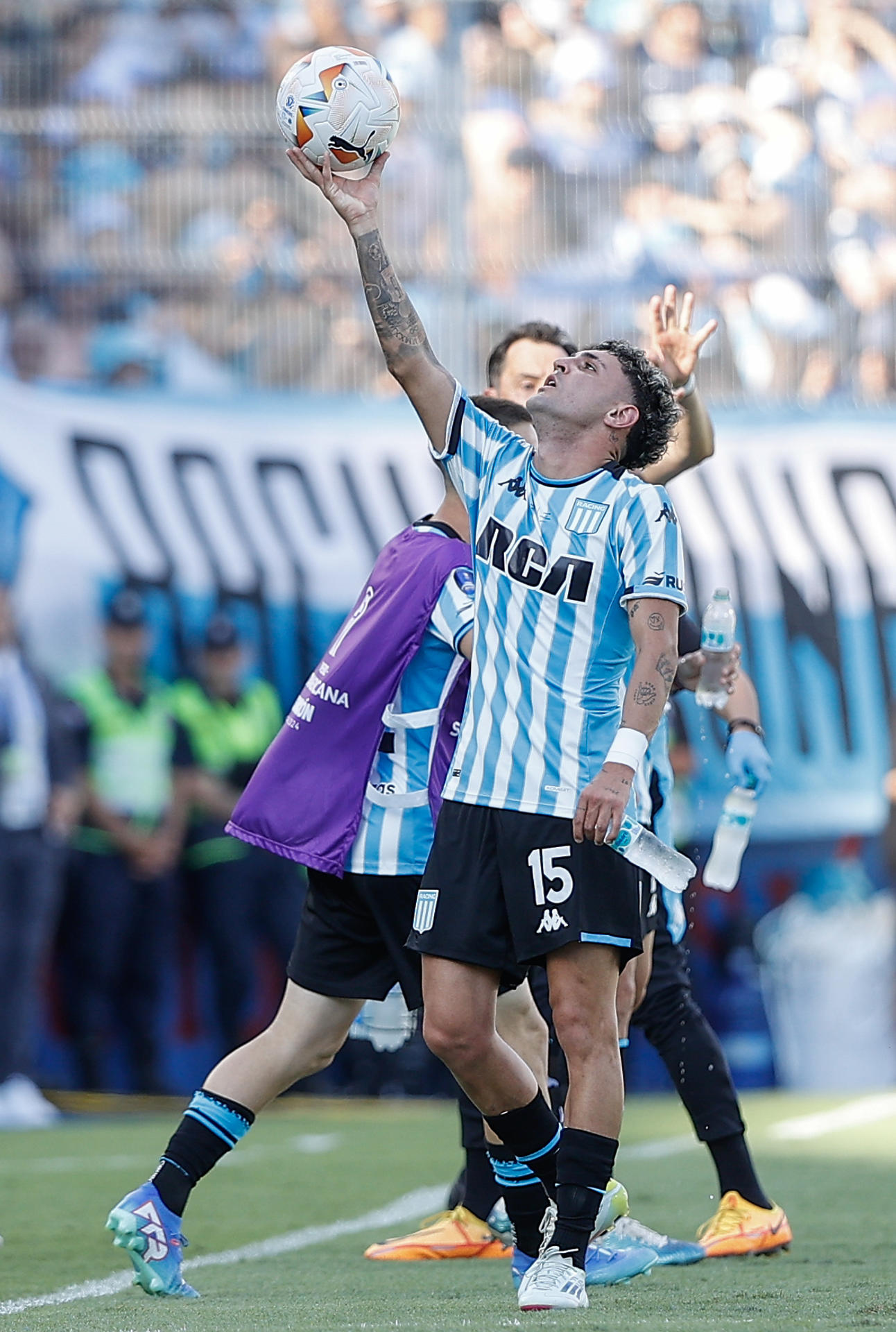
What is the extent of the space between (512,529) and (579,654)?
31cm

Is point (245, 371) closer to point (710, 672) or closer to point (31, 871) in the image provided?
point (31, 871)

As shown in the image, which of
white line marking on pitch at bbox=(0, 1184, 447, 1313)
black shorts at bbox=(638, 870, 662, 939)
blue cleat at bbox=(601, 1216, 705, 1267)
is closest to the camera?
white line marking on pitch at bbox=(0, 1184, 447, 1313)

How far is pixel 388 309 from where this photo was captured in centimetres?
432

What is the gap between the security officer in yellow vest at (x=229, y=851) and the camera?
10938mm

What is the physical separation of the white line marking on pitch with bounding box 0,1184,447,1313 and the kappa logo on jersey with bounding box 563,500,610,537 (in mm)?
2016

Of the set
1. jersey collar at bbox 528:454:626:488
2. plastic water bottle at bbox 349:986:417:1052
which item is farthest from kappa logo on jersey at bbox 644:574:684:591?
plastic water bottle at bbox 349:986:417:1052

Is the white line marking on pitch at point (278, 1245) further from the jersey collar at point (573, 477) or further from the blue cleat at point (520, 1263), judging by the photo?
the jersey collar at point (573, 477)

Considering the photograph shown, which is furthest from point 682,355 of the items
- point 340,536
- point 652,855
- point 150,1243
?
point 340,536

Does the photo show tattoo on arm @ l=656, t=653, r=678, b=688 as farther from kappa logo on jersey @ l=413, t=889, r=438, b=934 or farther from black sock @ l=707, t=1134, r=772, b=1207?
black sock @ l=707, t=1134, r=772, b=1207

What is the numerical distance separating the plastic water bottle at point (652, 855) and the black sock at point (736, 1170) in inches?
58.2

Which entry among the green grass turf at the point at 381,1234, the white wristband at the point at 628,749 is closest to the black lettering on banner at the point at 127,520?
the green grass turf at the point at 381,1234

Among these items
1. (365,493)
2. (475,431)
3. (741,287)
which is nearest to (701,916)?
(365,493)

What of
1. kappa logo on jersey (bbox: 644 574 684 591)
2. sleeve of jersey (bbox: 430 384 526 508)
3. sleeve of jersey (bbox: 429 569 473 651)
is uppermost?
sleeve of jersey (bbox: 430 384 526 508)

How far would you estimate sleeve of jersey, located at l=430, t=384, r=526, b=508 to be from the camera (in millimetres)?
4359
